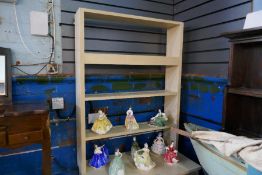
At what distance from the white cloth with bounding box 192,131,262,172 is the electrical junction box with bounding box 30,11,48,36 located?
1.54 metres

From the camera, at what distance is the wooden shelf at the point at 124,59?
158cm

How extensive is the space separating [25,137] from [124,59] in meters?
0.96

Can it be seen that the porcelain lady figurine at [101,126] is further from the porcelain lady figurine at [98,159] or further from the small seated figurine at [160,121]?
the small seated figurine at [160,121]

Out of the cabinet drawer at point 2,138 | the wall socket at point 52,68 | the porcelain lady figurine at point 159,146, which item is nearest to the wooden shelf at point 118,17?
the wall socket at point 52,68

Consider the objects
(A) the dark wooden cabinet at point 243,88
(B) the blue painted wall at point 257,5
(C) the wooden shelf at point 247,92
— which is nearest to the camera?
(C) the wooden shelf at point 247,92

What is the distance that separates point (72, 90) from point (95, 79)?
9.5 inches

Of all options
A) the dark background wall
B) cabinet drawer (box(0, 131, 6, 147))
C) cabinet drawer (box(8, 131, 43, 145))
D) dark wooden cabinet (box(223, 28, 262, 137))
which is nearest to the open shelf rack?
the dark background wall

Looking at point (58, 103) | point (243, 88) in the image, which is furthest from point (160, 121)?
point (58, 103)

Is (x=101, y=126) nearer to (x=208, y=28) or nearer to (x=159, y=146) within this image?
(x=159, y=146)

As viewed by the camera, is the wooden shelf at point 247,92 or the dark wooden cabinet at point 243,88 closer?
the wooden shelf at point 247,92

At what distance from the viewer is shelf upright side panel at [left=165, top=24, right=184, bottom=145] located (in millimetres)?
1948

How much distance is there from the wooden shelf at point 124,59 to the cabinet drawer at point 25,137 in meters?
0.64

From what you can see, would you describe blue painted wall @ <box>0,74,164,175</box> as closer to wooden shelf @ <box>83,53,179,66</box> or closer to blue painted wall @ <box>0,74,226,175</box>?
blue painted wall @ <box>0,74,226,175</box>

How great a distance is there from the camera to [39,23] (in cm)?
168
